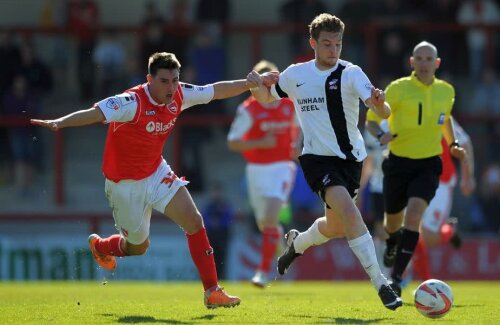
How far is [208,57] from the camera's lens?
21.5 metres

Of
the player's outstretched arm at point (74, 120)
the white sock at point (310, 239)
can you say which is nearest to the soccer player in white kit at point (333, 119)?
the white sock at point (310, 239)

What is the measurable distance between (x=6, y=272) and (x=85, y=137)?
3613 millimetres

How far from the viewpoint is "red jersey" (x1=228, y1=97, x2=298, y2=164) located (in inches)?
616

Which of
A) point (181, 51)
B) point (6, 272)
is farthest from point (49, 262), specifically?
point (181, 51)

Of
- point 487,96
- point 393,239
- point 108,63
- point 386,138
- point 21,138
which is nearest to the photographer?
point 386,138

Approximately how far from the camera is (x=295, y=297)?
520 inches

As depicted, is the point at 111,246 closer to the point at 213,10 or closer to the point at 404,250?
the point at 404,250

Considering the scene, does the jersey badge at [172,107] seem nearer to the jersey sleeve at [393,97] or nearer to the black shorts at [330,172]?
the black shorts at [330,172]

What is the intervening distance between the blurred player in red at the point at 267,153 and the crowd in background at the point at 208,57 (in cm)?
527

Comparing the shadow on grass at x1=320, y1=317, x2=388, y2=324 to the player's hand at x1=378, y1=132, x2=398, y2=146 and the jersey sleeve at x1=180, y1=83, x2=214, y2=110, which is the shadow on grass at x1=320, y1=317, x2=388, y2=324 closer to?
the player's hand at x1=378, y1=132, x2=398, y2=146

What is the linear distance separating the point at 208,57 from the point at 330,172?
11.5 metres

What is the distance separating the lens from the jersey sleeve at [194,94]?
10844mm

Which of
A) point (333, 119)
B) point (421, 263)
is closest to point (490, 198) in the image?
point (421, 263)

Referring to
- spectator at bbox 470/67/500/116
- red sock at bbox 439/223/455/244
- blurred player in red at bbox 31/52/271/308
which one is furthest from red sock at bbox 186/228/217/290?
spectator at bbox 470/67/500/116
